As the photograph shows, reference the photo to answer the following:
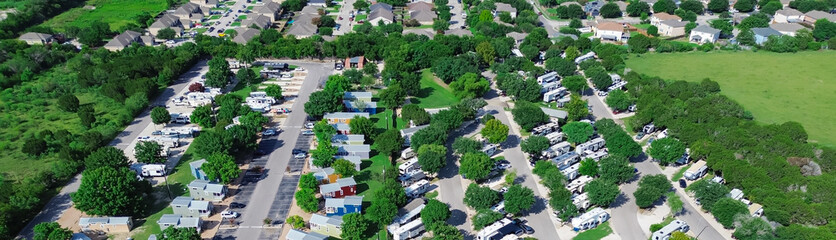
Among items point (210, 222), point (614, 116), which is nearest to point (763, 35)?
point (614, 116)

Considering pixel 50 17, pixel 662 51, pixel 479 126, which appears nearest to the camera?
pixel 479 126

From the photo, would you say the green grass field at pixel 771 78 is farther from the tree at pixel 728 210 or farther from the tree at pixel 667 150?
the tree at pixel 728 210

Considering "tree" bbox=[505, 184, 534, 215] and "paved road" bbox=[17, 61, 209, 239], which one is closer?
"tree" bbox=[505, 184, 534, 215]

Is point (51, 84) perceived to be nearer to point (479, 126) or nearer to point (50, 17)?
point (50, 17)

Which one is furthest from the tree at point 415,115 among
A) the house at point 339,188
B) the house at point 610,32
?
the house at point 610,32

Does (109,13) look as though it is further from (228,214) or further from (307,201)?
(307,201)

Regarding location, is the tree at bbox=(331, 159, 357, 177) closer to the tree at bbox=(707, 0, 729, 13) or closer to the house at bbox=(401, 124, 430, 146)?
the house at bbox=(401, 124, 430, 146)

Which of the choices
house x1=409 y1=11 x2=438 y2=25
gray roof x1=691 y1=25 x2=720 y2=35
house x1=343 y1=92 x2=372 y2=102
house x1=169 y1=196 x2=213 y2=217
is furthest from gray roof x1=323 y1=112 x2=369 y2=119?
gray roof x1=691 y1=25 x2=720 y2=35
